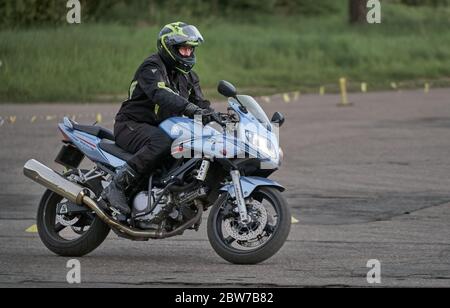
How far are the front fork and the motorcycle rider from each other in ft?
1.91

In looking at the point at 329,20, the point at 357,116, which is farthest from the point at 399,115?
the point at 329,20

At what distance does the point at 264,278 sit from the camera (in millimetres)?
10578

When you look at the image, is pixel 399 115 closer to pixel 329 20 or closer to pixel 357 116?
pixel 357 116

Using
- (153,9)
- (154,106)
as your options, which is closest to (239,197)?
(154,106)

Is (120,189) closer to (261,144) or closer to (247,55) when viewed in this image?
(261,144)

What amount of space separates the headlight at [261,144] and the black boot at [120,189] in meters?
1.07

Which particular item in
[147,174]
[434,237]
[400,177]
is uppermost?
[147,174]

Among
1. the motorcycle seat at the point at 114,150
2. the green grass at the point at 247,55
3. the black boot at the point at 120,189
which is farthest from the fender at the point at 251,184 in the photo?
the green grass at the point at 247,55

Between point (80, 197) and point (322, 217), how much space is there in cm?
406

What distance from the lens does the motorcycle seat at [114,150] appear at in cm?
1195

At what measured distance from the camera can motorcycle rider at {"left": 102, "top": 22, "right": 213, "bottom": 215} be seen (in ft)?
38.2

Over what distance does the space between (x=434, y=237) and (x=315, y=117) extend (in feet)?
54.8

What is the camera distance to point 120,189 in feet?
38.8

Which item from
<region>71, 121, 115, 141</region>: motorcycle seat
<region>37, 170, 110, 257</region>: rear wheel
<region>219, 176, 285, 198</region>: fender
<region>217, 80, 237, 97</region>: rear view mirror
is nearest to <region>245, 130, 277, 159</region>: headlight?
<region>219, 176, 285, 198</region>: fender
